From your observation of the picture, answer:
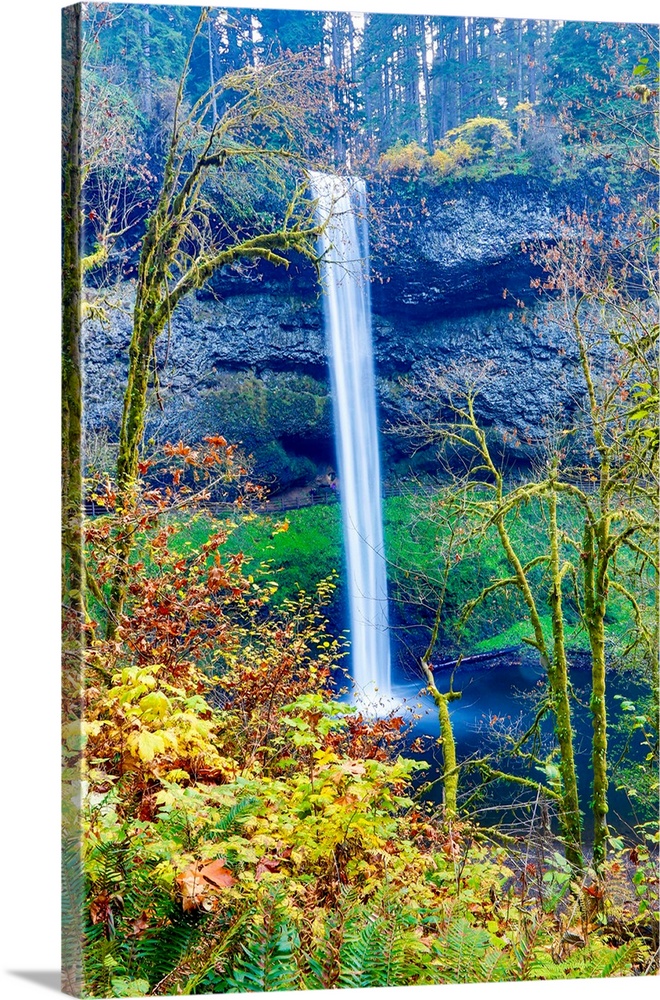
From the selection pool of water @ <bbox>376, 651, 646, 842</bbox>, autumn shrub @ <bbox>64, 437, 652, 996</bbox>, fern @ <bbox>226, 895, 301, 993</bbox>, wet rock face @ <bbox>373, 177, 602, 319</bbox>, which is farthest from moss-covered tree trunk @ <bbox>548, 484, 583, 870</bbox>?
fern @ <bbox>226, 895, 301, 993</bbox>

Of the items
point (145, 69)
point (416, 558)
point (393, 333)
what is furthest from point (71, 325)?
point (416, 558)

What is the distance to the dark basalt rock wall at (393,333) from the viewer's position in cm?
497

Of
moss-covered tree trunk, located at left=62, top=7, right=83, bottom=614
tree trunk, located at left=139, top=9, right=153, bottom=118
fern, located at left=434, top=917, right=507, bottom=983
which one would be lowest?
fern, located at left=434, top=917, right=507, bottom=983

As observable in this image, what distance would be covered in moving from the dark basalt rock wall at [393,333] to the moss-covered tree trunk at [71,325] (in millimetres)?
75

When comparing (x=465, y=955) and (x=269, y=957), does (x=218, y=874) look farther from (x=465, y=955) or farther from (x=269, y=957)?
(x=465, y=955)

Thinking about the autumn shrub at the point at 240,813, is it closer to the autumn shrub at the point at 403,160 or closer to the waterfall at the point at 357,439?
the waterfall at the point at 357,439

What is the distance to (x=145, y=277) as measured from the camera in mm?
4996

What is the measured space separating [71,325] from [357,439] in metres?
1.30

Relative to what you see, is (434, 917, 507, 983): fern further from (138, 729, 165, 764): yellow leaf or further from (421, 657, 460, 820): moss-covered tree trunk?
(138, 729, 165, 764): yellow leaf

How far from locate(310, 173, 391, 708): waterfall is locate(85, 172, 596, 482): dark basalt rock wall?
66 millimetres

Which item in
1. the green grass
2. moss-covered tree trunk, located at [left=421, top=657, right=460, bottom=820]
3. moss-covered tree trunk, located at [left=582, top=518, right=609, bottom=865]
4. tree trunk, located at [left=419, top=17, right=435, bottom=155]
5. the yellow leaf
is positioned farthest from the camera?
moss-covered tree trunk, located at [left=582, top=518, right=609, bottom=865]

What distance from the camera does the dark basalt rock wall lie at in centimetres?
497

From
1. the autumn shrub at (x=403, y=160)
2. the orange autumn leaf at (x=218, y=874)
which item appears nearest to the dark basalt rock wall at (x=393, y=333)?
the autumn shrub at (x=403, y=160)
